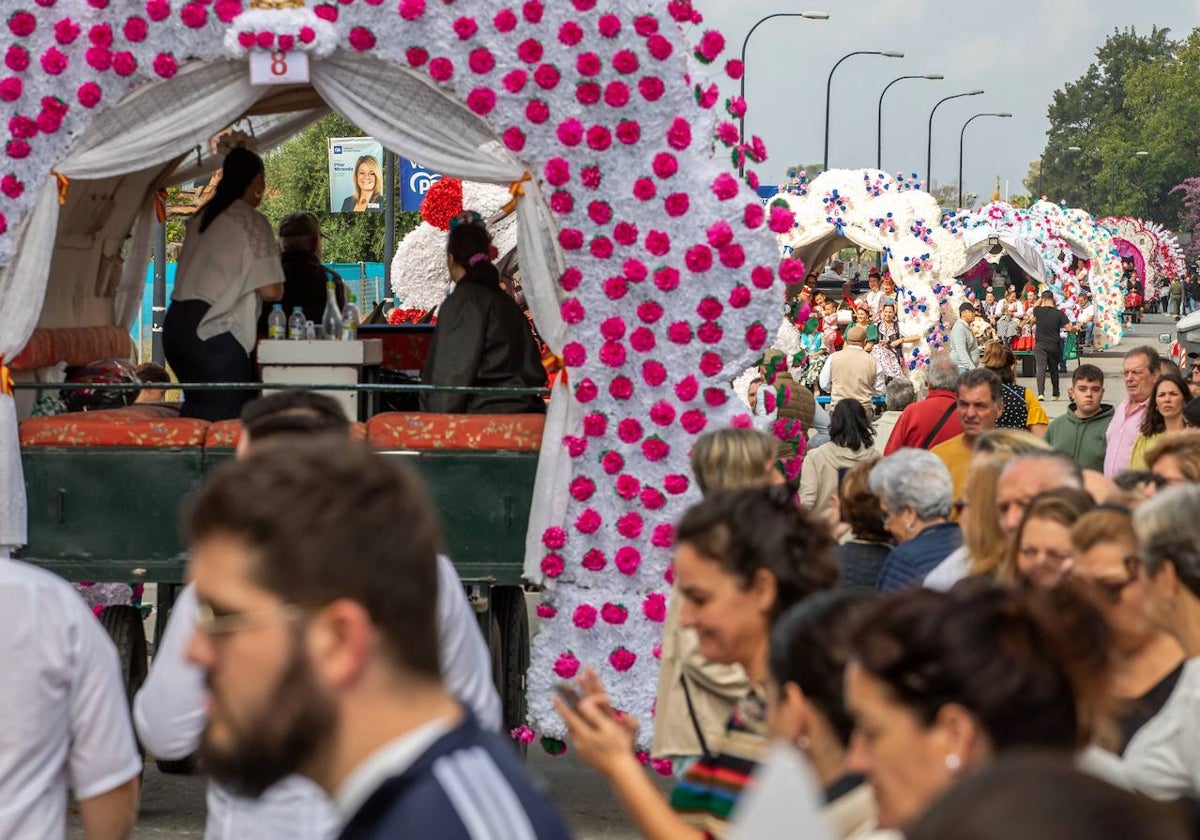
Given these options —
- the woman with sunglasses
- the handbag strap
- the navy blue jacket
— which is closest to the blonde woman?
the handbag strap

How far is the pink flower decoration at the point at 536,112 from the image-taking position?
834cm

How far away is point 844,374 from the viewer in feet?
60.1

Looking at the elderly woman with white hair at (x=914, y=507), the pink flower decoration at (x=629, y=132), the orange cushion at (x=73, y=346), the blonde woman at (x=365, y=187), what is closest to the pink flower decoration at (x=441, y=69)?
the pink flower decoration at (x=629, y=132)

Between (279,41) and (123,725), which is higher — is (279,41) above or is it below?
above

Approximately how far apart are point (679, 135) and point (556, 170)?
0.56 meters

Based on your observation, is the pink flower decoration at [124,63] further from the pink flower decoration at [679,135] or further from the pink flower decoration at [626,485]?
the pink flower decoration at [626,485]

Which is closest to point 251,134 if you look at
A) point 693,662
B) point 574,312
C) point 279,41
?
point 279,41

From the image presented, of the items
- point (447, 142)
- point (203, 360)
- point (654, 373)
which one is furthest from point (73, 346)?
point (654, 373)

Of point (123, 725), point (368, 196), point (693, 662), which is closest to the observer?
point (123, 725)

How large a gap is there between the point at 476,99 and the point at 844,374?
34.3 ft

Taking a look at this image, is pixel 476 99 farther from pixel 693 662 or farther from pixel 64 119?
pixel 693 662

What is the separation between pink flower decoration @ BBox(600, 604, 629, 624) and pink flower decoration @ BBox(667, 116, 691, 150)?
2.06 metres

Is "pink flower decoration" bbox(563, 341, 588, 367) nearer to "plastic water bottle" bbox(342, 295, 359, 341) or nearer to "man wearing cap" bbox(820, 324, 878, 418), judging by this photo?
"plastic water bottle" bbox(342, 295, 359, 341)

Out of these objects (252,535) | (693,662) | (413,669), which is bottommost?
(693,662)
